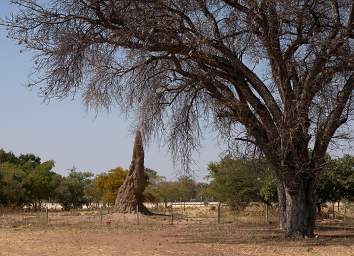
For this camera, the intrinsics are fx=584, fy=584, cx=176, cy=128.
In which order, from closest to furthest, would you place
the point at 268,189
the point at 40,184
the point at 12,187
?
the point at 268,189 → the point at 12,187 → the point at 40,184

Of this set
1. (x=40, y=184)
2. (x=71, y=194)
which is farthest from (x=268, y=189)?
(x=71, y=194)

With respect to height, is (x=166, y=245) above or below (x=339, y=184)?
below

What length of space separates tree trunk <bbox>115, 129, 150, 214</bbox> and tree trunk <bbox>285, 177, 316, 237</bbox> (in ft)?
51.7

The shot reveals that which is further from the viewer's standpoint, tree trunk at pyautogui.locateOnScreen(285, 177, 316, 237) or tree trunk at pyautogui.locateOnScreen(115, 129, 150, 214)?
tree trunk at pyautogui.locateOnScreen(115, 129, 150, 214)

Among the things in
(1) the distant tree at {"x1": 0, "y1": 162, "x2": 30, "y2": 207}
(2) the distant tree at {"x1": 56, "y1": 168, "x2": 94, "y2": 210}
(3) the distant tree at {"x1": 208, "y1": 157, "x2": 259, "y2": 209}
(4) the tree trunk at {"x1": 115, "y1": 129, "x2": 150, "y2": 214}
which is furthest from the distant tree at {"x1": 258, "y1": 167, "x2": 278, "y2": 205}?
(2) the distant tree at {"x1": 56, "y1": 168, "x2": 94, "y2": 210}

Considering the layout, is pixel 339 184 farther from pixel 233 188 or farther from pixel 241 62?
pixel 241 62

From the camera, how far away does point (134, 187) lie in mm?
36719

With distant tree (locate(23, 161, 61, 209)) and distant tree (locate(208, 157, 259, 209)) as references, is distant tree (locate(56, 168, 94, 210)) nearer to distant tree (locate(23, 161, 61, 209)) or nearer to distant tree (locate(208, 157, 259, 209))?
distant tree (locate(23, 161, 61, 209))

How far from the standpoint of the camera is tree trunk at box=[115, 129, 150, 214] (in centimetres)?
3659

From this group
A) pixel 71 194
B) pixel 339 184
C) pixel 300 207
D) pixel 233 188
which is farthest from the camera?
pixel 71 194

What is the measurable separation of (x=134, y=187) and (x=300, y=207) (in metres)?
16.6

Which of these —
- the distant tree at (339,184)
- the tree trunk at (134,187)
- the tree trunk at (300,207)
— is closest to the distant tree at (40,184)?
the tree trunk at (134,187)

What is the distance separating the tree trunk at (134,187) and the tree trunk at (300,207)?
15764mm

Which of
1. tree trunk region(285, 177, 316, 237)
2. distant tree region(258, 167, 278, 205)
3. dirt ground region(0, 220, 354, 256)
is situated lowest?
dirt ground region(0, 220, 354, 256)
